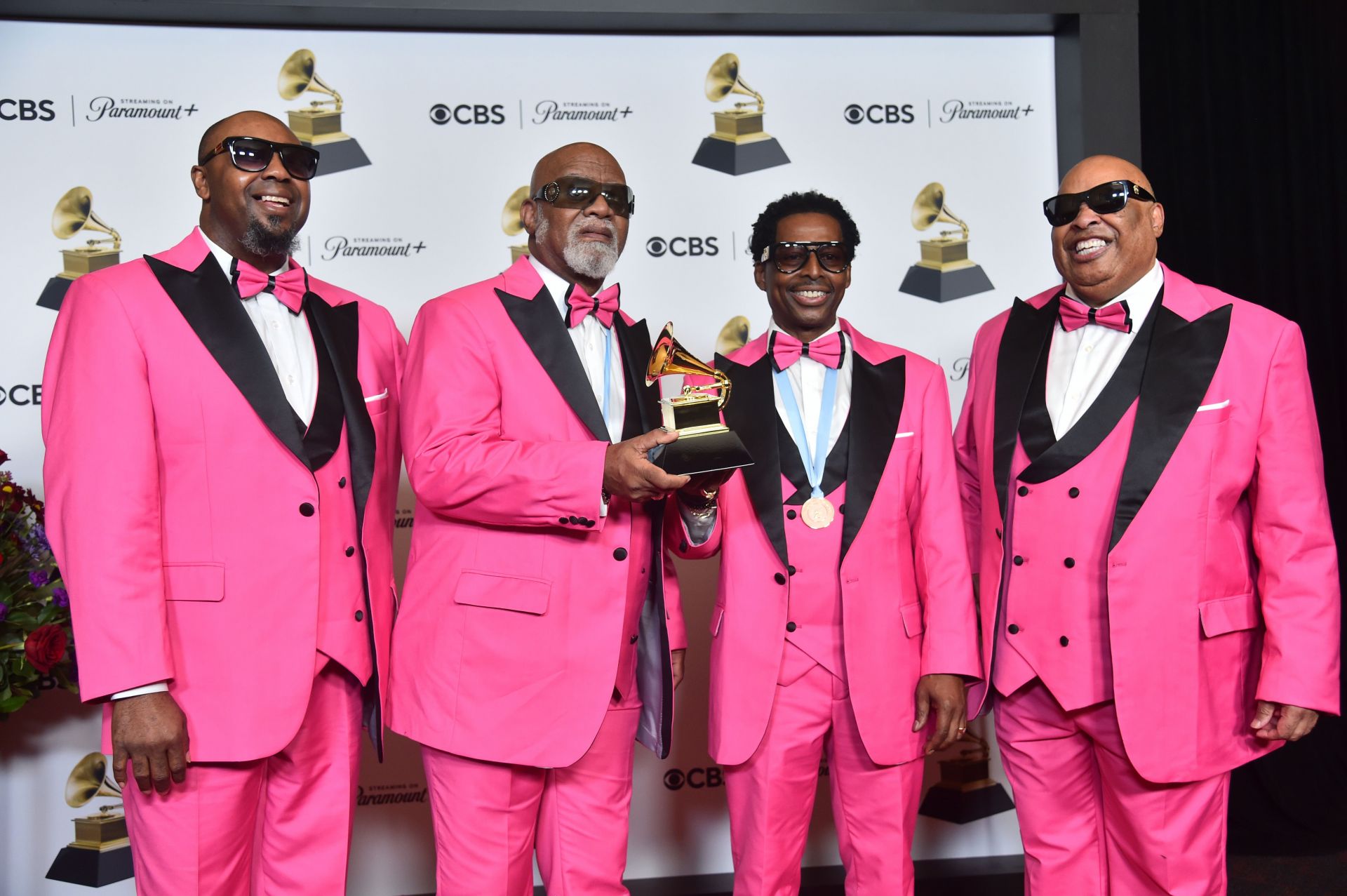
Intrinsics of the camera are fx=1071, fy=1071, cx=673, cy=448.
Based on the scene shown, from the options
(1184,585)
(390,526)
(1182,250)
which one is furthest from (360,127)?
(1182,250)

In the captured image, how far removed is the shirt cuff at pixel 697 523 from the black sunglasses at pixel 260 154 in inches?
48.9

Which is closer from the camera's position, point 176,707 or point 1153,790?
point 176,707

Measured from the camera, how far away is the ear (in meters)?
2.85

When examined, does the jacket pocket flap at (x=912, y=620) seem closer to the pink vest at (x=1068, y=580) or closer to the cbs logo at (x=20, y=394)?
the pink vest at (x=1068, y=580)

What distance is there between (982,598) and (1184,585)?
0.50 metres

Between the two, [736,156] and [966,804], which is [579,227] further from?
[966,804]

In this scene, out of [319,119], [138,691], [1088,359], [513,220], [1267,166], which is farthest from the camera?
[1267,166]

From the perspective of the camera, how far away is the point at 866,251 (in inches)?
174

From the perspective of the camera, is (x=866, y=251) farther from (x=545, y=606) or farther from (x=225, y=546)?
(x=225, y=546)

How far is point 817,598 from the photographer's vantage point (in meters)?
2.78

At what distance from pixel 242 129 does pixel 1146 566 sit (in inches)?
96.9

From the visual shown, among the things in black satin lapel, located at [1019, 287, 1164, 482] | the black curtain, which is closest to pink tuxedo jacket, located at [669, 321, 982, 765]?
black satin lapel, located at [1019, 287, 1164, 482]

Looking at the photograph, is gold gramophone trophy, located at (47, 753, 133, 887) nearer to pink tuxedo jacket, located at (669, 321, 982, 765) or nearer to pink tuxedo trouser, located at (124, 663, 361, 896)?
pink tuxedo trouser, located at (124, 663, 361, 896)

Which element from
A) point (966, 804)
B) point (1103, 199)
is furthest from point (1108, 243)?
point (966, 804)
